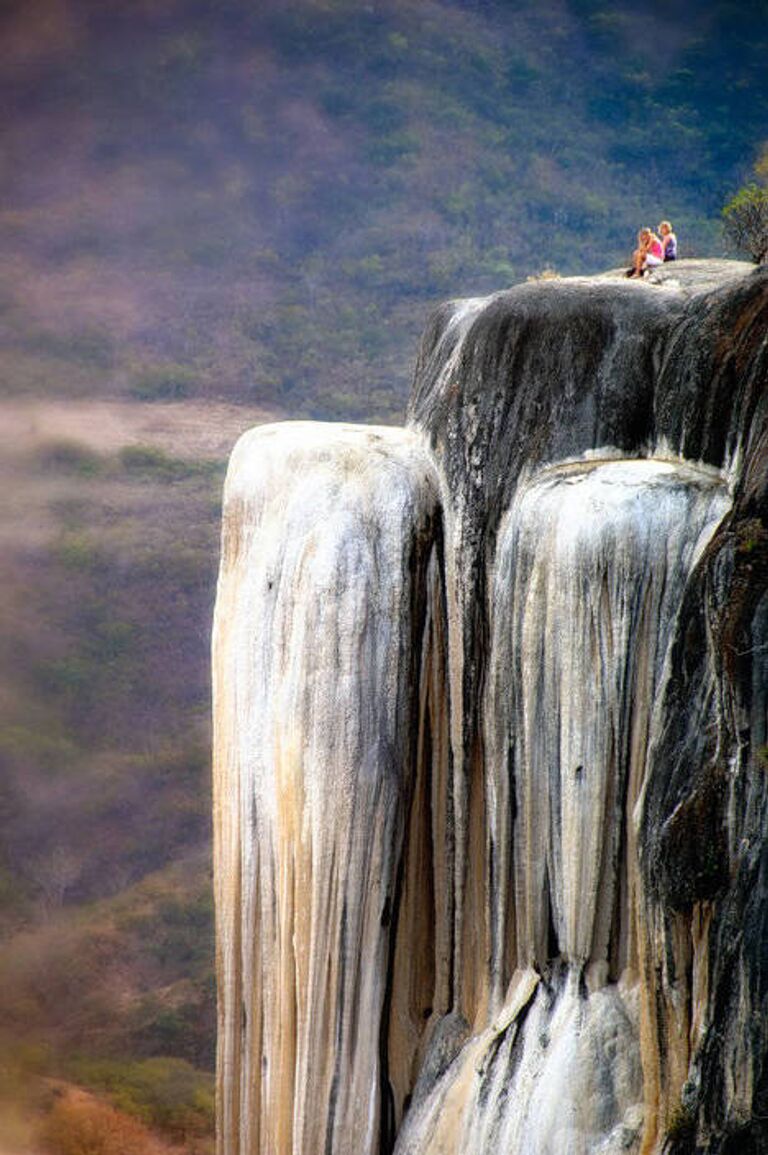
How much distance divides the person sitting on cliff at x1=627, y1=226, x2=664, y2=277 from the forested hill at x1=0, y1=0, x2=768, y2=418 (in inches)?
434

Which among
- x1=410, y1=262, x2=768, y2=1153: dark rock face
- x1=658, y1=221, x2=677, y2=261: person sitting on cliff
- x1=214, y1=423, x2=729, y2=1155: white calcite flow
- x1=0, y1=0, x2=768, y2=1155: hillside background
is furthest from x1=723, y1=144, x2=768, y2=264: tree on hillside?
x1=0, y1=0, x2=768, y2=1155: hillside background

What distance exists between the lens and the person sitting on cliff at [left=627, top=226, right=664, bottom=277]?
6777mm

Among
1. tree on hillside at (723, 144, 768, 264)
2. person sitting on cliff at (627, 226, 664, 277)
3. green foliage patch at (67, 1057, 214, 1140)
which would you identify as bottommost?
green foliage patch at (67, 1057, 214, 1140)

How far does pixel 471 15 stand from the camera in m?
21.3

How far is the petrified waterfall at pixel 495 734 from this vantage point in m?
4.99

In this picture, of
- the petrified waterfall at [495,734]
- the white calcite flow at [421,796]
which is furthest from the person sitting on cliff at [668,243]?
the white calcite flow at [421,796]

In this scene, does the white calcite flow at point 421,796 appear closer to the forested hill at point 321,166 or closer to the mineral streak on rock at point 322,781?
A: the mineral streak on rock at point 322,781

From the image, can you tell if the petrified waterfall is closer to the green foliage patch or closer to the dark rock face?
the dark rock face

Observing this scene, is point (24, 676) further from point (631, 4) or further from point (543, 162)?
point (631, 4)

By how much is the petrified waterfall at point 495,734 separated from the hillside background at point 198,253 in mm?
8388

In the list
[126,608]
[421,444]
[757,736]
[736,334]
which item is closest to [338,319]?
[126,608]

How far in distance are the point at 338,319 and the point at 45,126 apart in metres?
4.94

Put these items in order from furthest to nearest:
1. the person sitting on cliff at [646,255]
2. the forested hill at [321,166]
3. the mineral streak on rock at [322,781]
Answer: the forested hill at [321,166] → the person sitting on cliff at [646,255] → the mineral streak on rock at [322,781]

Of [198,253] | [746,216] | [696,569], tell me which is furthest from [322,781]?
[198,253]
